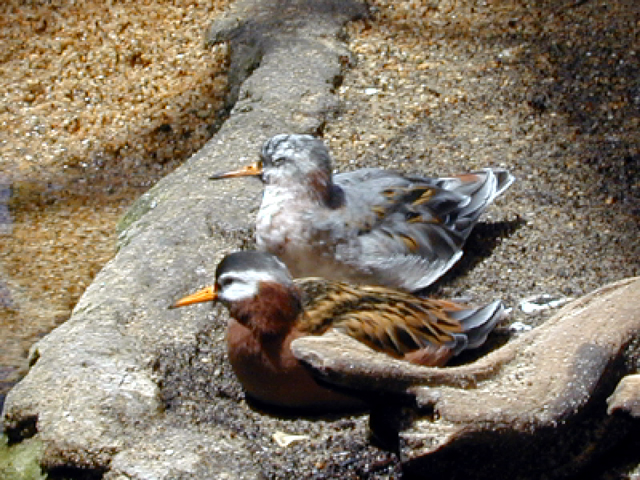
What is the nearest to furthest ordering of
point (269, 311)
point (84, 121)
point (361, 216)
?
Answer: point (269, 311) → point (361, 216) → point (84, 121)

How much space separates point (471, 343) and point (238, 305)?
32.8 inches

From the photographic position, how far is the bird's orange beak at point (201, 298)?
12.0 ft

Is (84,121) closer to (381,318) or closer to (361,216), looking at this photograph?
(361,216)

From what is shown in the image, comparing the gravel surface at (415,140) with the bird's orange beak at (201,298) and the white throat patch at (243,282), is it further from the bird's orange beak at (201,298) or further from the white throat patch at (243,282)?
the white throat patch at (243,282)

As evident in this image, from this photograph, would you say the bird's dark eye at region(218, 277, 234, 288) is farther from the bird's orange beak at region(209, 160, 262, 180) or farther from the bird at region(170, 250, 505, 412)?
the bird's orange beak at region(209, 160, 262, 180)

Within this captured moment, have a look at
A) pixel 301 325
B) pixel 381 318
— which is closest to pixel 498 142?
pixel 381 318

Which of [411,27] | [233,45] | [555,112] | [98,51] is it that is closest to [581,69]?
[555,112]

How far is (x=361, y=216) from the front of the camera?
4.24m

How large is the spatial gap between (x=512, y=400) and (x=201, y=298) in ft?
3.85

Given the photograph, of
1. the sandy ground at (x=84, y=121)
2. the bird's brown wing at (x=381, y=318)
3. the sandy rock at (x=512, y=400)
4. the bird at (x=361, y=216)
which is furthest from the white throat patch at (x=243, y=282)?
the sandy ground at (x=84, y=121)

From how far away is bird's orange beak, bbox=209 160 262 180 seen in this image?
447 cm

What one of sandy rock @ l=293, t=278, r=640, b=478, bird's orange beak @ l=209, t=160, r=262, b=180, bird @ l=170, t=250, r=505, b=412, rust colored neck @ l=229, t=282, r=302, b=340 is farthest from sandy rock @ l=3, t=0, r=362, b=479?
sandy rock @ l=293, t=278, r=640, b=478

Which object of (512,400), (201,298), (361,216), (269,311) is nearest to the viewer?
(512,400)

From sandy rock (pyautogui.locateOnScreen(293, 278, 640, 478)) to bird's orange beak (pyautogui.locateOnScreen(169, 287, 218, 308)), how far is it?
51 cm
